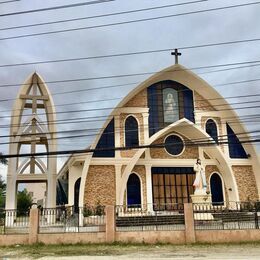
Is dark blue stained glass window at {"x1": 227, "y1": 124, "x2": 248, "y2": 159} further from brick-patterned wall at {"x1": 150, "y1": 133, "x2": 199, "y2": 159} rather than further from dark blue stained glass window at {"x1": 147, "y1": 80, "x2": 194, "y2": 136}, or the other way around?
dark blue stained glass window at {"x1": 147, "y1": 80, "x2": 194, "y2": 136}

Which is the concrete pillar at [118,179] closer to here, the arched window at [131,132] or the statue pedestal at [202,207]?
the arched window at [131,132]

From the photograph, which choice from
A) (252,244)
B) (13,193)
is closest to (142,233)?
(252,244)

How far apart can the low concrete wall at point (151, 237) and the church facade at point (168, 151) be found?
9.22m

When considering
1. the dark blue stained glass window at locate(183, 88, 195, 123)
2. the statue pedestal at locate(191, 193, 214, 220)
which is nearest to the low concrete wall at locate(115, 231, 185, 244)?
the statue pedestal at locate(191, 193, 214, 220)

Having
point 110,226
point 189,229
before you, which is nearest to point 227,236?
point 189,229

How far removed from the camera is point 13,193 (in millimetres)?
22266

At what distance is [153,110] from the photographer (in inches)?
1025

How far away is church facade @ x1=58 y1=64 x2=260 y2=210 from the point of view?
23984mm

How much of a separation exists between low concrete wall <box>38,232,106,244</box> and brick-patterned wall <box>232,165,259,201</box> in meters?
14.3

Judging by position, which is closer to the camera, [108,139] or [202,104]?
[108,139]

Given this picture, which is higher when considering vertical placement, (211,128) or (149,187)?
(211,128)

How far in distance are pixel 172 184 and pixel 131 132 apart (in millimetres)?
4757

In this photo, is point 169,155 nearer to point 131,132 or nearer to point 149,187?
point 149,187

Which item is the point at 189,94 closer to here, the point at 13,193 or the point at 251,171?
the point at 251,171
